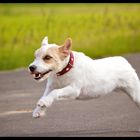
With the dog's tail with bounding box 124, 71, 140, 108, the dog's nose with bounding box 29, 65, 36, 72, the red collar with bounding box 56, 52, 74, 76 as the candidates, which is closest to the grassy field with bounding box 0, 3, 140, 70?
the dog's tail with bounding box 124, 71, 140, 108

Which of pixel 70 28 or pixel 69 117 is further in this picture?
pixel 70 28

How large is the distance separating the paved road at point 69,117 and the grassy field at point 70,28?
16.0ft

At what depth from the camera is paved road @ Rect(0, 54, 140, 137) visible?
11.0 meters

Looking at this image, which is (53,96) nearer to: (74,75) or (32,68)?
(32,68)

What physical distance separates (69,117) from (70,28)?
9629 mm

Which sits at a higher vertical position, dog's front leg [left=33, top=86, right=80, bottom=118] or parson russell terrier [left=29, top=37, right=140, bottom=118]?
→ parson russell terrier [left=29, top=37, right=140, bottom=118]

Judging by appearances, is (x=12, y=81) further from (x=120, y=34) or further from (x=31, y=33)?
(x=120, y=34)

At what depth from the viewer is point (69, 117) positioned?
486 inches

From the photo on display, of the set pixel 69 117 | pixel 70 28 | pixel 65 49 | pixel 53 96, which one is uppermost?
pixel 70 28

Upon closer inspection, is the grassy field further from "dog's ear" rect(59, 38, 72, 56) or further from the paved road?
"dog's ear" rect(59, 38, 72, 56)

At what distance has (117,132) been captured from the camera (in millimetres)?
10711

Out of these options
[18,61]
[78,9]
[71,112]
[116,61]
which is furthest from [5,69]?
[116,61]

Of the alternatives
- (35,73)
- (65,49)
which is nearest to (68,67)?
(65,49)

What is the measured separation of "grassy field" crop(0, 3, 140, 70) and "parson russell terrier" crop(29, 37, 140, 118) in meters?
9.08
